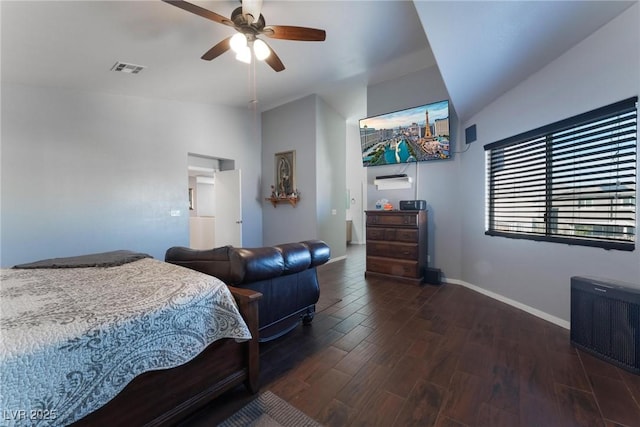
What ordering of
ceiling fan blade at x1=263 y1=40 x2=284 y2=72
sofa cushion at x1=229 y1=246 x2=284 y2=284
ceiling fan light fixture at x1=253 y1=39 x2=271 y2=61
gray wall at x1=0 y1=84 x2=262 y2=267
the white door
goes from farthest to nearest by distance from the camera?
the white door → gray wall at x1=0 y1=84 x2=262 y2=267 → ceiling fan blade at x1=263 y1=40 x2=284 y2=72 → ceiling fan light fixture at x1=253 y1=39 x2=271 y2=61 → sofa cushion at x1=229 y1=246 x2=284 y2=284

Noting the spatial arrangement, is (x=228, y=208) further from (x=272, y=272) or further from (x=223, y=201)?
(x=272, y=272)

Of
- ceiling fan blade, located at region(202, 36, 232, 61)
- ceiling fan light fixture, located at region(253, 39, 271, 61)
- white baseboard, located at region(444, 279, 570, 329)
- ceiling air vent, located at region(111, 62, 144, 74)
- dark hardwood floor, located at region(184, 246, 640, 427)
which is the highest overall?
ceiling air vent, located at region(111, 62, 144, 74)

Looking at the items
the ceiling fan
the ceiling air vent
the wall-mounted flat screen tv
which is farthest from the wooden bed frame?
the wall-mounted flat screen tv

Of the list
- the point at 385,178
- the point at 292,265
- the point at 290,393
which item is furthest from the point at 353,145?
the point at 290,393

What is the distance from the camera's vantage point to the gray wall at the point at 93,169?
10.6 ft

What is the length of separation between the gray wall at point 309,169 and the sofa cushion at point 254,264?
10.4 ft

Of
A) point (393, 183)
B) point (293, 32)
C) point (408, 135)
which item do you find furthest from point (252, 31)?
point (393, 183)

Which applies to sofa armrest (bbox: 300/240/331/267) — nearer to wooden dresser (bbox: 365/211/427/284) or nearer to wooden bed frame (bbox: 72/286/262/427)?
wooden bed frame (bbox: 72/286/262/427)

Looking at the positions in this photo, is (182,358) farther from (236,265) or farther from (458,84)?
(458,84)

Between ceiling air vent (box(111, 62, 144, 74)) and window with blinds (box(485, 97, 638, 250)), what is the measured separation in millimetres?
4730

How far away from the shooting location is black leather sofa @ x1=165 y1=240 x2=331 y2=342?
1.83 metres

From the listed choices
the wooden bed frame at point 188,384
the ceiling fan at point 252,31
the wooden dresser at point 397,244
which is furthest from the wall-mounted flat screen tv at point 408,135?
the wooden bed frame at point 188,384

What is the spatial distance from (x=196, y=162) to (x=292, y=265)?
4.16 meters

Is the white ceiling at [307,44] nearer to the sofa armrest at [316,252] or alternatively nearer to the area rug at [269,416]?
the sofa armrest at [316,252]
